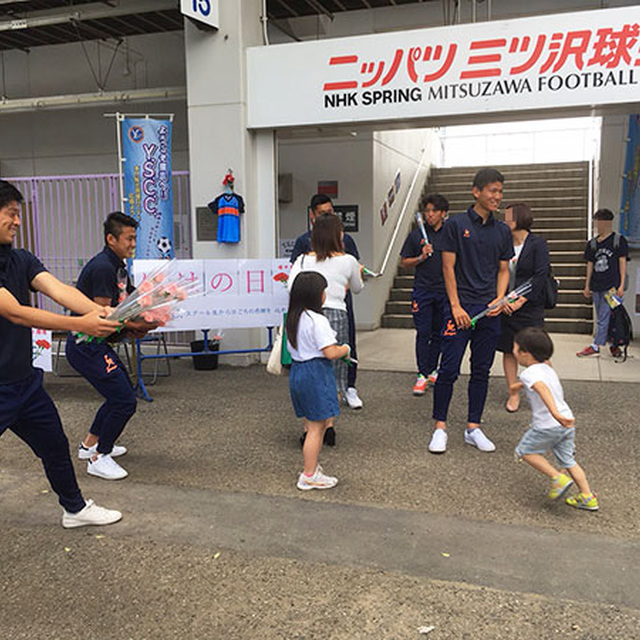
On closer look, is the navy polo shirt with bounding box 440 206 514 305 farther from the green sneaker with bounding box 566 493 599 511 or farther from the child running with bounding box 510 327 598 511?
the green sneaker with bounding box 566 493 599 511

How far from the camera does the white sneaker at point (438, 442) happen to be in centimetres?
441

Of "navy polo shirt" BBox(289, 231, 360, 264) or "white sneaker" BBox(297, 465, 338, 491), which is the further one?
"navy polo shirt" BBox(289, 231, 360, 264)

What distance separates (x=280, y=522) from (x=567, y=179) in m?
10.9

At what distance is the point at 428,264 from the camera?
5.97 m

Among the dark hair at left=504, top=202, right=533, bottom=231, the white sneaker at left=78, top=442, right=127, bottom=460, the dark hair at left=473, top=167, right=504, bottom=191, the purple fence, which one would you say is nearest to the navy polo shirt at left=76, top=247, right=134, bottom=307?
the white sneaker at left=78, top=442, right=127, bottom=460

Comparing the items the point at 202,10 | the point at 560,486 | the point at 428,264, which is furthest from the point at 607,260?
the point at 202,10

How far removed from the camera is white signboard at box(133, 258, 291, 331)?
21.3 ft

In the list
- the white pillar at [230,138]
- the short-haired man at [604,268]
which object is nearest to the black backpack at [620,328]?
the short-haired man at [604,268]

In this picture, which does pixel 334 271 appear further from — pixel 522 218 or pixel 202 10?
pixel 202 10

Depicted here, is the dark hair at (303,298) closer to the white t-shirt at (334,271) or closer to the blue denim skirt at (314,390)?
the blue denim skirt at (314,390)

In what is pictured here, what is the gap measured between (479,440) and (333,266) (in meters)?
1.62

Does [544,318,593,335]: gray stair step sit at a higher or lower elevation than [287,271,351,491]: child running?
lower

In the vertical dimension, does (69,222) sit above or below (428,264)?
above

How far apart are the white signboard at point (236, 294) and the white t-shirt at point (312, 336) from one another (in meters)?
2.88
